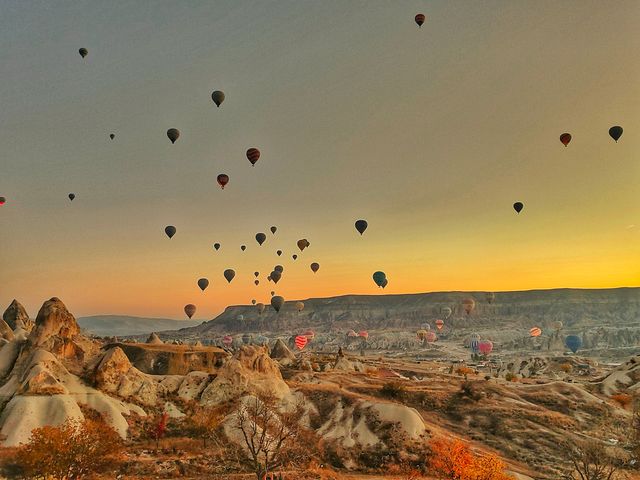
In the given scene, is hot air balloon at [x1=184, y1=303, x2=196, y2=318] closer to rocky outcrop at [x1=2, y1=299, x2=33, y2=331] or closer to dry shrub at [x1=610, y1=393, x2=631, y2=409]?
rocky outcrop at [x1=2, y1=299, x2=33, y2=331]

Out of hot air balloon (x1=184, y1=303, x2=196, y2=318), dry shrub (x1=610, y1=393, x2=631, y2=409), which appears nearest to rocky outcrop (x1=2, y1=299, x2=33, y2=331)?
hot air balloon (x1=184, y1=303, x2=196, y2=318)

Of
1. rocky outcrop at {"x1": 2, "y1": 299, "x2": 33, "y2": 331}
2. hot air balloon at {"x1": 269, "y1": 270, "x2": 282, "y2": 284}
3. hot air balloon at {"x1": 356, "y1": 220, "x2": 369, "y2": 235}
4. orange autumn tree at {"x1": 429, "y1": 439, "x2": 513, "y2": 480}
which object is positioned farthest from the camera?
hot air balloon at {"x1": 269, "y1": 270, "x2": 282, "y2": 284}

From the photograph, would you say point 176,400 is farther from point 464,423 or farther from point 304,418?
point 464,423

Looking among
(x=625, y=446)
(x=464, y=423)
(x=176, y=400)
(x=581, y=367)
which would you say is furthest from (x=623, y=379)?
(x=176, y=400)

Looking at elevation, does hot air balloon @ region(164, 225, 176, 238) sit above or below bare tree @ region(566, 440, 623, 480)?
above

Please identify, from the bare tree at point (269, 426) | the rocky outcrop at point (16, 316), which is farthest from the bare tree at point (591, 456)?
the rocky outcrop at point (16, 316)

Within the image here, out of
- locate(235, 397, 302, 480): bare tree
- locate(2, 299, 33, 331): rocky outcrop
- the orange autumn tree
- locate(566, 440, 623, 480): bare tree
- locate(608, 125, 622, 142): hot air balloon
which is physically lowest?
locate(566, 440, 623, 480): bare tree
